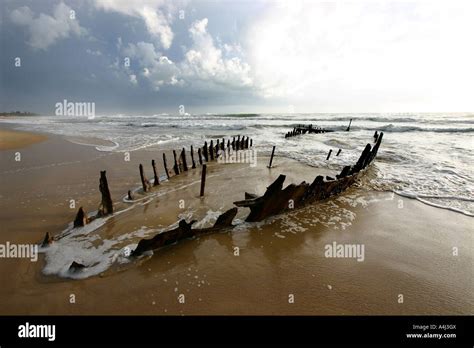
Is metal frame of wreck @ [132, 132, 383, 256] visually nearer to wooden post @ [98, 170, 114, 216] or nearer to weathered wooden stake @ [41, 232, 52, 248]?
weathered wooden stake @ [41, 232, 52, 248]

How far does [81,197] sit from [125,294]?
17.7 ft

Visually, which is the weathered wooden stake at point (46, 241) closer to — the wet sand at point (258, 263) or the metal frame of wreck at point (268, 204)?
the wet sand at point (258, 263)

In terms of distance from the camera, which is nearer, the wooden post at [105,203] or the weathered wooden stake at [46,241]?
the weathered wooden stake at [46,241]
